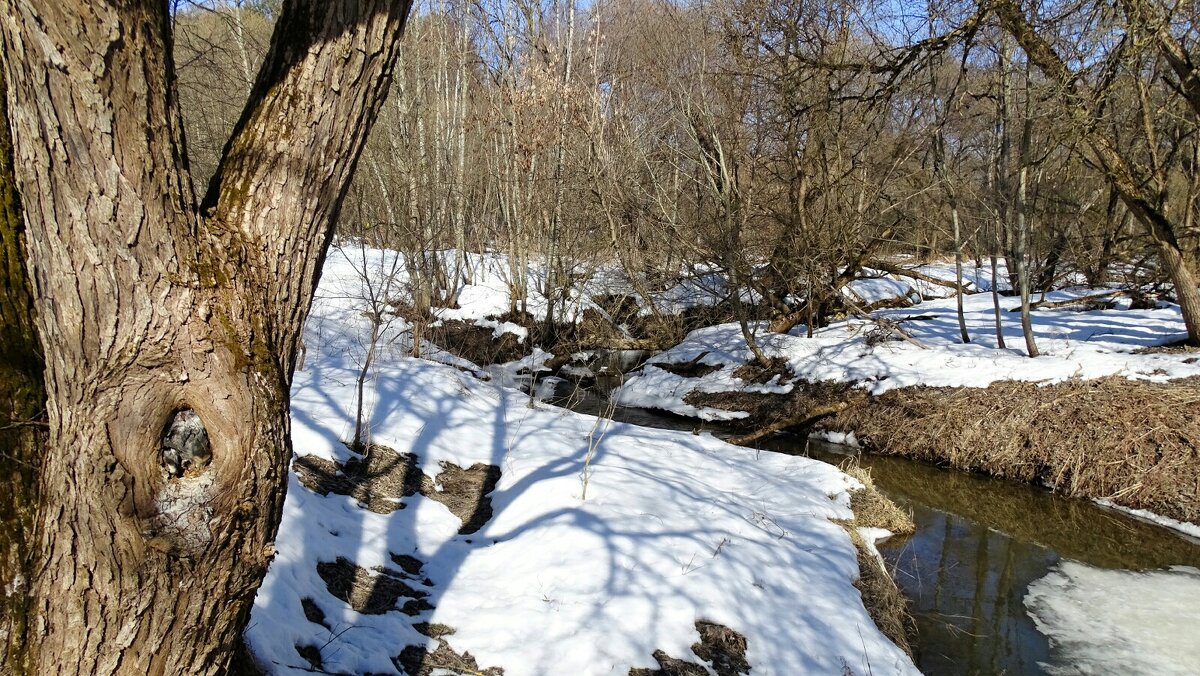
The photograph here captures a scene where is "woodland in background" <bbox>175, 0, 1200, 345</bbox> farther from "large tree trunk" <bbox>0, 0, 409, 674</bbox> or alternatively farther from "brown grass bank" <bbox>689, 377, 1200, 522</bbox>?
"large tree trunk" <bbox>0, 0, 409, 674</bbox>

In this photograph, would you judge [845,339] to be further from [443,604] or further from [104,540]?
[104,540]

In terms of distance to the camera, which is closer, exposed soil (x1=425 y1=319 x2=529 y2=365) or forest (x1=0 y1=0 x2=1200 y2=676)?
forest (x1=0 y1=0 x2=1200 y2=676)

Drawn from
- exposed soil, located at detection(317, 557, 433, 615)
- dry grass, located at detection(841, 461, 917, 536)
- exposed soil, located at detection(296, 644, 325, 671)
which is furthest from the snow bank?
exposed soil, located at detection(296, 644, 325, 671)

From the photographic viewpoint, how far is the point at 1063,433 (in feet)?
30.1

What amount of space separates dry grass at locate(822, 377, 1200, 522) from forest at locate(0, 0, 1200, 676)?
1.9 inches

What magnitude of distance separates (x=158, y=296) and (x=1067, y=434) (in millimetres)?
10099

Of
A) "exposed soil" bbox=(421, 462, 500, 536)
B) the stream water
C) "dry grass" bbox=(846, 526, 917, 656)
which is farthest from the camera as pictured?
"exposed soil" bbox=(421, 462, 500, 536)

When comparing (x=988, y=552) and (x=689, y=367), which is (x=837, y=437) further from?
(x=988, y=552)

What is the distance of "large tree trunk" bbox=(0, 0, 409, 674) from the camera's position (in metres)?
1.82

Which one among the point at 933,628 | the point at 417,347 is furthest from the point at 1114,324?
the point at 417,347

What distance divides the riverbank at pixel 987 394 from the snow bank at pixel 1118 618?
180 cm

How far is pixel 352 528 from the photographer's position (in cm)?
507

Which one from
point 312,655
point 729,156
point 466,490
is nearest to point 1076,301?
point 729,156

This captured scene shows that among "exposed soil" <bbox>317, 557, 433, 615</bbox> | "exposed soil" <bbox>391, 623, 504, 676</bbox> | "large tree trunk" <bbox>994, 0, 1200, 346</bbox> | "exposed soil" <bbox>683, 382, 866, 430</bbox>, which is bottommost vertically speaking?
"exposed soil" <bbox>683, 382, 866, 430</bbox>
